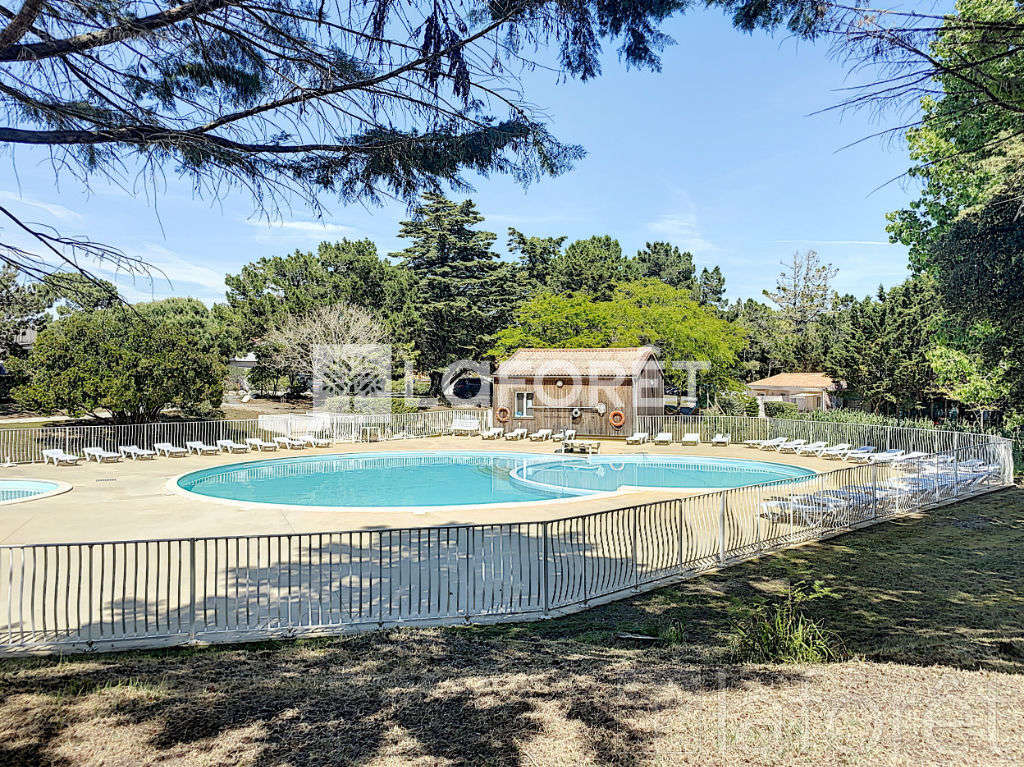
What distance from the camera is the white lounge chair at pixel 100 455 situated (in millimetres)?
19797

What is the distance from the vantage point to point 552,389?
2816 centimetres

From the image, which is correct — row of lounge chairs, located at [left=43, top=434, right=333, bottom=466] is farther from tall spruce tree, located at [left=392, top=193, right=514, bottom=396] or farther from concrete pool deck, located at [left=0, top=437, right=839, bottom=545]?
tall spruce tree, located at [left=392, top=193, right=514, bottom=396]

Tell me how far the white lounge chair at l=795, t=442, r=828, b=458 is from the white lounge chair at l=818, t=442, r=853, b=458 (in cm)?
25

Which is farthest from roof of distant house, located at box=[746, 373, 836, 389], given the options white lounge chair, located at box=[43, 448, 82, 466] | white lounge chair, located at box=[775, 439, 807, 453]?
white lounge chair, located at box=[43, 448, 82, 466]

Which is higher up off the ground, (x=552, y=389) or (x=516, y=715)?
(x=552, y=389)

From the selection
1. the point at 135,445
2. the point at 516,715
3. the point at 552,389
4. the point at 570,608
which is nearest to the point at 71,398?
the point at 135,445

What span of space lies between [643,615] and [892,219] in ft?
72.7

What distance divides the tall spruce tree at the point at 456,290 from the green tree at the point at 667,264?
15.2 meters

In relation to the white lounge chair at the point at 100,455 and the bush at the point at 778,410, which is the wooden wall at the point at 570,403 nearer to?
the bush at the point at 778,410

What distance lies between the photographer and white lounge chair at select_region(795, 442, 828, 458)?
72.1 feet

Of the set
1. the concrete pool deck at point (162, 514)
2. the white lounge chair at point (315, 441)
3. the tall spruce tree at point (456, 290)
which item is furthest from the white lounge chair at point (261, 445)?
the tall spruce tree at point (456, 290)

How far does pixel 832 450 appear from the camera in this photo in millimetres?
21344

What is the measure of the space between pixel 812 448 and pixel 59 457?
25.9 metres

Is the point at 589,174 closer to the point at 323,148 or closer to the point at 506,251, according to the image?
the point at 323,148
